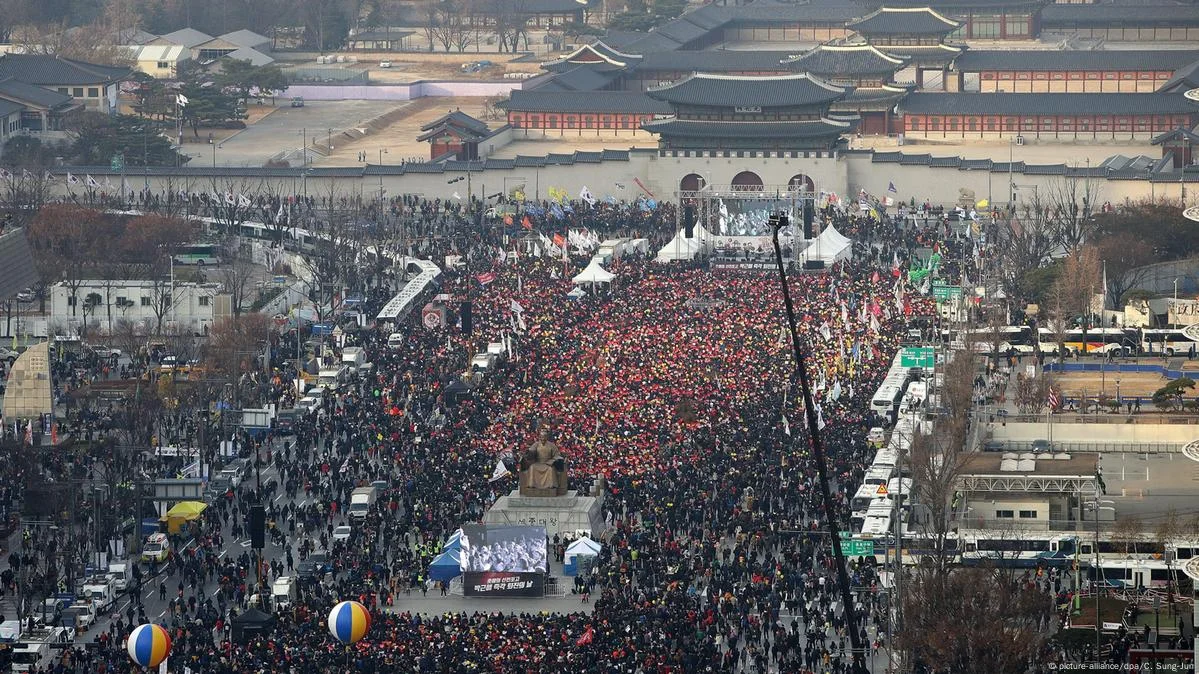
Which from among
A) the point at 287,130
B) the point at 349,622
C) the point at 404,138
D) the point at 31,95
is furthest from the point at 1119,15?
the point at 349,622

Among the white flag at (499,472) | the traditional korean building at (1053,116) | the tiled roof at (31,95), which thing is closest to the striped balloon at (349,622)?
the white flag at (499,472)

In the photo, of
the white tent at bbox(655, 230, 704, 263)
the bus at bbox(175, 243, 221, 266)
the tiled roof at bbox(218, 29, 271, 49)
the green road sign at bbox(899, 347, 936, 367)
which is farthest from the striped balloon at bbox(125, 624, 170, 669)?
the tiled roof at bbox(218, 29, 271, 49)

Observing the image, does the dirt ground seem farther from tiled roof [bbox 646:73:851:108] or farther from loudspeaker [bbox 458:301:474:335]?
loudspeaker [bbox 458:301:474:335]

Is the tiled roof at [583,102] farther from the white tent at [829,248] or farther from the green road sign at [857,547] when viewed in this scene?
the green road sign at [857,547]

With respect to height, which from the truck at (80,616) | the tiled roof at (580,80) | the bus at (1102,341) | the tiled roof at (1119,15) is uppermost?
the tiled roof at (1119,15)

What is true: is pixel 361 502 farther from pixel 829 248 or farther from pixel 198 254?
pixel 198 254

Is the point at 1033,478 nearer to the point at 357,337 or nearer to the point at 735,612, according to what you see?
the point at 735,612
